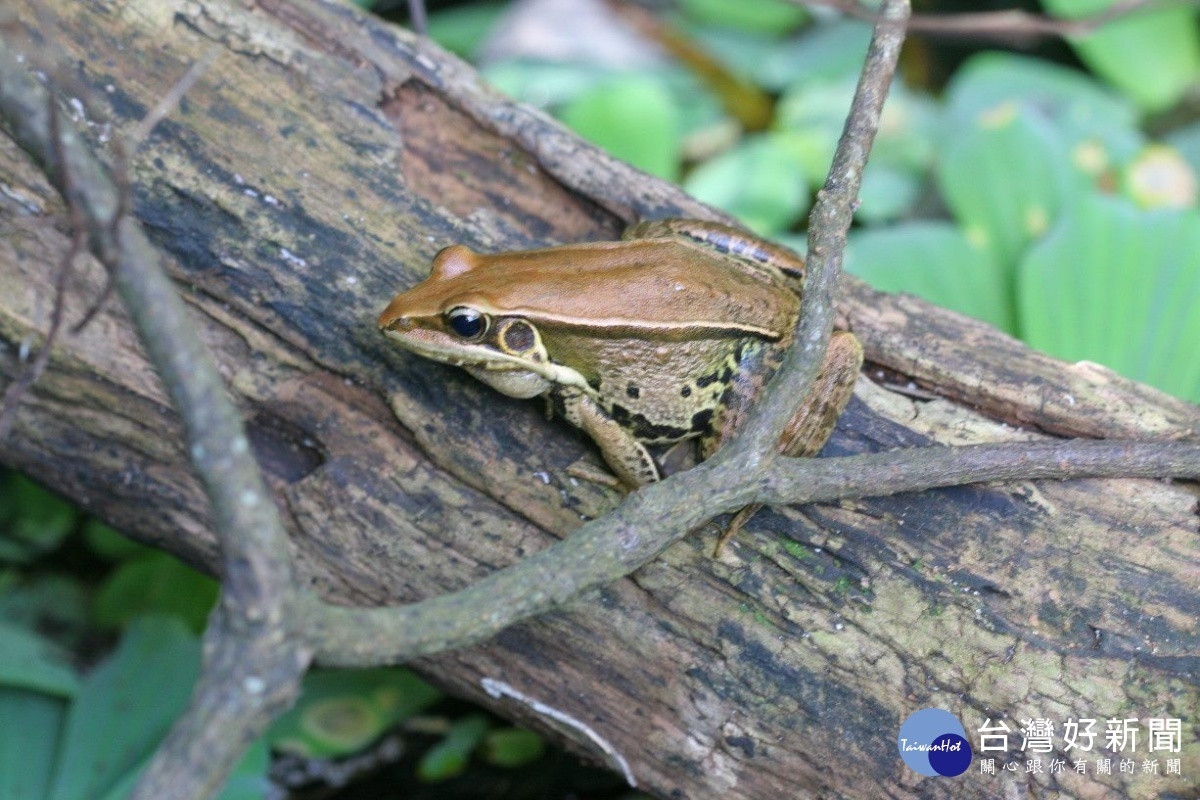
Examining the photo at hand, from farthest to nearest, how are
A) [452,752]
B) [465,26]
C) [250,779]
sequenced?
[465,26]
[452,752]
[250,779]

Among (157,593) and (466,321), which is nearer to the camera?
(466,321)

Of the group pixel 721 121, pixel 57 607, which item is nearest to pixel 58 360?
pixel 57 607

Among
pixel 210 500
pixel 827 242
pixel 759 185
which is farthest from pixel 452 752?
pixel 759 185

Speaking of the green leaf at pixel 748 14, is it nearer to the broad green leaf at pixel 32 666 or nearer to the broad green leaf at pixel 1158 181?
the broad green leaf at pixel 1158 181

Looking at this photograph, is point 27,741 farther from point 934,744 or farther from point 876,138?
point 876,138

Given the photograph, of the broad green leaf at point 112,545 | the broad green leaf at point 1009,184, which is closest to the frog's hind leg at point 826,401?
the broad green leaf at point 1009,184

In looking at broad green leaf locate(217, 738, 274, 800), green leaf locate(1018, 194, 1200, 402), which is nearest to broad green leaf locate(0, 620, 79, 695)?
broad green leaf locate(217, 738, 274, 800)

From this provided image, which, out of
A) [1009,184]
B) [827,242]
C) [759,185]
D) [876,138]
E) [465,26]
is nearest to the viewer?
[827,242]

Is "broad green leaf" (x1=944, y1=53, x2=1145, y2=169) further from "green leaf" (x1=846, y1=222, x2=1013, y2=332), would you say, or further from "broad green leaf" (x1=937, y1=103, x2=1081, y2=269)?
"green leaf" (x1=846, y1=222, x2=1013, y2=332)
